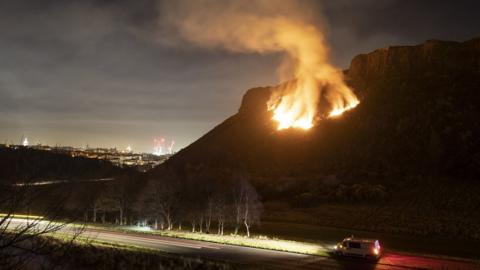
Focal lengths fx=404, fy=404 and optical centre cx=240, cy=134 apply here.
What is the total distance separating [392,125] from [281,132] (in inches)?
1337

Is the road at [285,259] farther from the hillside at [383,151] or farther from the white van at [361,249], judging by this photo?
the hillside at [383,151]

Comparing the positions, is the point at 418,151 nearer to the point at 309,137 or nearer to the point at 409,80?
the point at 309,137

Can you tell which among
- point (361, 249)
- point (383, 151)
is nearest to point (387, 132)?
point (383, 151)

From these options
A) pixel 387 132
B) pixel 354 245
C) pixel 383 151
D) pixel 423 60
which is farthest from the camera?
pixel 423 60

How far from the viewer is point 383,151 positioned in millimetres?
95312

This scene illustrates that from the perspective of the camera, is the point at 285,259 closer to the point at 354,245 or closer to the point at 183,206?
the point at 354,245

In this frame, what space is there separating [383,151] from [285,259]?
74231 mm

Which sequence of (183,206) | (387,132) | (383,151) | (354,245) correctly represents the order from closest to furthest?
(354,245), (183,206), (383,151), (387,132)

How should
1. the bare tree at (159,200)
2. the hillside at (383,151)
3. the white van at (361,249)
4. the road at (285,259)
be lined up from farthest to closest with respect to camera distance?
1. the hillside at (383,151)
2. the bare tree at (159,200)
3. the white van at (361,249)
4. the road at (285,259)

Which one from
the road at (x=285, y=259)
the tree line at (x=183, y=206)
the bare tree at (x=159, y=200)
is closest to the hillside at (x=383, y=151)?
the tree line at (x=183, y=206)

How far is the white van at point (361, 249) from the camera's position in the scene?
2812 centimetres

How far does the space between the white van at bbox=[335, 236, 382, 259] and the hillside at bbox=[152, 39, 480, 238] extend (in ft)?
80.7

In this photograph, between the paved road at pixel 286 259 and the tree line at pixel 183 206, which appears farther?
the tree line at pixel 183 206

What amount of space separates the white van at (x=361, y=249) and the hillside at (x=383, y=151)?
24605mm
